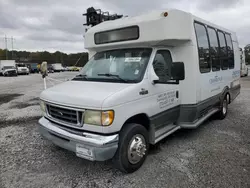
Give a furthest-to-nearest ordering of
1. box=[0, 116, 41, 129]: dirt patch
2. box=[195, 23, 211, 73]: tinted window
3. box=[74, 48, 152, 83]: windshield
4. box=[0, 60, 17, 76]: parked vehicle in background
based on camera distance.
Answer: box=[0, 60, 17, 76]: parked vehicle in background < box=[0, 116, 41, 129]: dirt patch < box=[195, 23, 211, 73]: tinted window < box=[74, 48, 152, 83]: windshield

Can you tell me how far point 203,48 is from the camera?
4777 millimetres

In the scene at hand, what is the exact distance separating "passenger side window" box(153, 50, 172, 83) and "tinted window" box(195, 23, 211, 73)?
0.93m

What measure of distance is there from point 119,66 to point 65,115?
132 cm

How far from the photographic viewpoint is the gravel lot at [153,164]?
9.92 feet

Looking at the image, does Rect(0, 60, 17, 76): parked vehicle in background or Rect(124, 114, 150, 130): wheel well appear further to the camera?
Rect(0, 60, 17, 76): parked vehicle in background

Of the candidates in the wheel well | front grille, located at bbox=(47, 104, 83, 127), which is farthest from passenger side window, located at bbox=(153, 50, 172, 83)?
front grille, located at bbox=(47, 104, 83, 127)

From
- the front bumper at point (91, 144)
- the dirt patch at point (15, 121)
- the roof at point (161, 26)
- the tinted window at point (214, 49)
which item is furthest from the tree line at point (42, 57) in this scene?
the front bumper at point (91, 144)

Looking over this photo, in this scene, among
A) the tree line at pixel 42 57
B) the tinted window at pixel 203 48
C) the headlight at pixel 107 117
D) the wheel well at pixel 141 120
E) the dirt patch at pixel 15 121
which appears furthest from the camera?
the tree line at pixel 42 57

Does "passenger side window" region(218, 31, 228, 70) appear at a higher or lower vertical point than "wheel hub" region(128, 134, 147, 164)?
higher

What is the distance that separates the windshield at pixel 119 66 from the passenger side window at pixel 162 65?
0.72 ft

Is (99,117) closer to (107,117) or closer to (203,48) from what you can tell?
(107,117)

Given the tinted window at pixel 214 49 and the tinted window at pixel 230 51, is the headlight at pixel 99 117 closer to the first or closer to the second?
the tinted window at pixel 214 49

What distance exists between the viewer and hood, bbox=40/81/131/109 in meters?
2.81

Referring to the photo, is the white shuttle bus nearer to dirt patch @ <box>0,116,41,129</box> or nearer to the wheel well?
the wheel well
